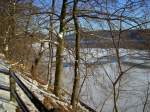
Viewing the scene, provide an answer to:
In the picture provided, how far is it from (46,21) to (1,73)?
381 centimetres

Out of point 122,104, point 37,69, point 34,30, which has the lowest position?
point 122,104

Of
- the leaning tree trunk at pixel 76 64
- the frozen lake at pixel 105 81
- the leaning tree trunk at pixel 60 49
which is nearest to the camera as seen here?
the leaning tree trunk at pixel 76 64

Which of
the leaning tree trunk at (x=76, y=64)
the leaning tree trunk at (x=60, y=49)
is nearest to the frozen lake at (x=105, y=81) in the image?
the leaning tree trunk at (x=76, y=64)

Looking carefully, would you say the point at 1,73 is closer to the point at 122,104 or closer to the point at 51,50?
the point at 51,50

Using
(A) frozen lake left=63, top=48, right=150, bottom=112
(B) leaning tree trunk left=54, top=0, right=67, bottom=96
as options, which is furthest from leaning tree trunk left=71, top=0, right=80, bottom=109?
(B) leaning tree trunk left=54, top=0, right=67, bottom=96

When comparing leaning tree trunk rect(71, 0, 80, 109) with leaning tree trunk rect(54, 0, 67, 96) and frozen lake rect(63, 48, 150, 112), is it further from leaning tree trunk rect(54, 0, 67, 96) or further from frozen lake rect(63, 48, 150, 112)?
leaning tree trunk rect(54, 0, 67, 96)

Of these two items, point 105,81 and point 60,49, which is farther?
point 105,81

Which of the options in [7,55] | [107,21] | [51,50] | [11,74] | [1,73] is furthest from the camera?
[7,55]

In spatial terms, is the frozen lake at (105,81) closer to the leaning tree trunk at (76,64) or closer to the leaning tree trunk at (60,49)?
the leaning tree trunk at (76,64)

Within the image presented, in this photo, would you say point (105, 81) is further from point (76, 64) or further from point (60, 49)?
point (76, 64)

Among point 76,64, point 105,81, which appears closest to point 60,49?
point 76,64

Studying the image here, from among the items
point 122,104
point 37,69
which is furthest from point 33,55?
point 122,104

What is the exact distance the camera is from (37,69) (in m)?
24.1

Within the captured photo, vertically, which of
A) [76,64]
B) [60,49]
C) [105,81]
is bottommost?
[105,81]
